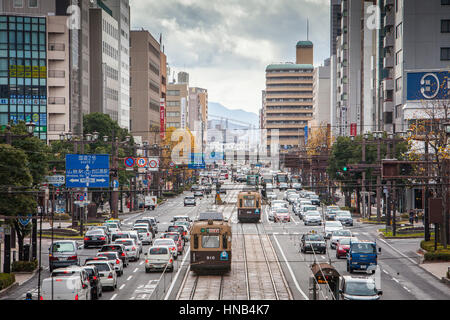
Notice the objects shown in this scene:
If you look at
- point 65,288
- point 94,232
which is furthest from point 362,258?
point 94,232

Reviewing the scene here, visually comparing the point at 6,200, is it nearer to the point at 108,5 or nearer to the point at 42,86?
the point at 42,86

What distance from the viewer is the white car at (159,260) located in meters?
39.3

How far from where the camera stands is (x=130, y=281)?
36219mm

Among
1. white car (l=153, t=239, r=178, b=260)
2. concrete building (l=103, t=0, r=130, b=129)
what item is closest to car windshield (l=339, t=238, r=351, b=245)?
white car (l=153, t=239, r=178, b=260)

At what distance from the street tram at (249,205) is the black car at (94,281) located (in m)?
39.2

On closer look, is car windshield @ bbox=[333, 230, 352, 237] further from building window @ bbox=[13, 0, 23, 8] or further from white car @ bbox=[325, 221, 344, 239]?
building window @ bbox=[13, 0, 23, 8]

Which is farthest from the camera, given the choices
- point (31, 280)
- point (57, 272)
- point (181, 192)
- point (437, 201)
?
point (181, 192)

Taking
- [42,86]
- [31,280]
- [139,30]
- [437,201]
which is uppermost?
[139,30]

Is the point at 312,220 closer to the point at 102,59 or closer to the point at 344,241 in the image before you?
the point at 344,241

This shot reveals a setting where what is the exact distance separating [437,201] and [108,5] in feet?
353

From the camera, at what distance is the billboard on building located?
273 feet

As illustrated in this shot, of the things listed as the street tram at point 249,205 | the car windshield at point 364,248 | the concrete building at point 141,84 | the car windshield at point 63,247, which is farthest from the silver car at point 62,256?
the concrete building at point 141,84
